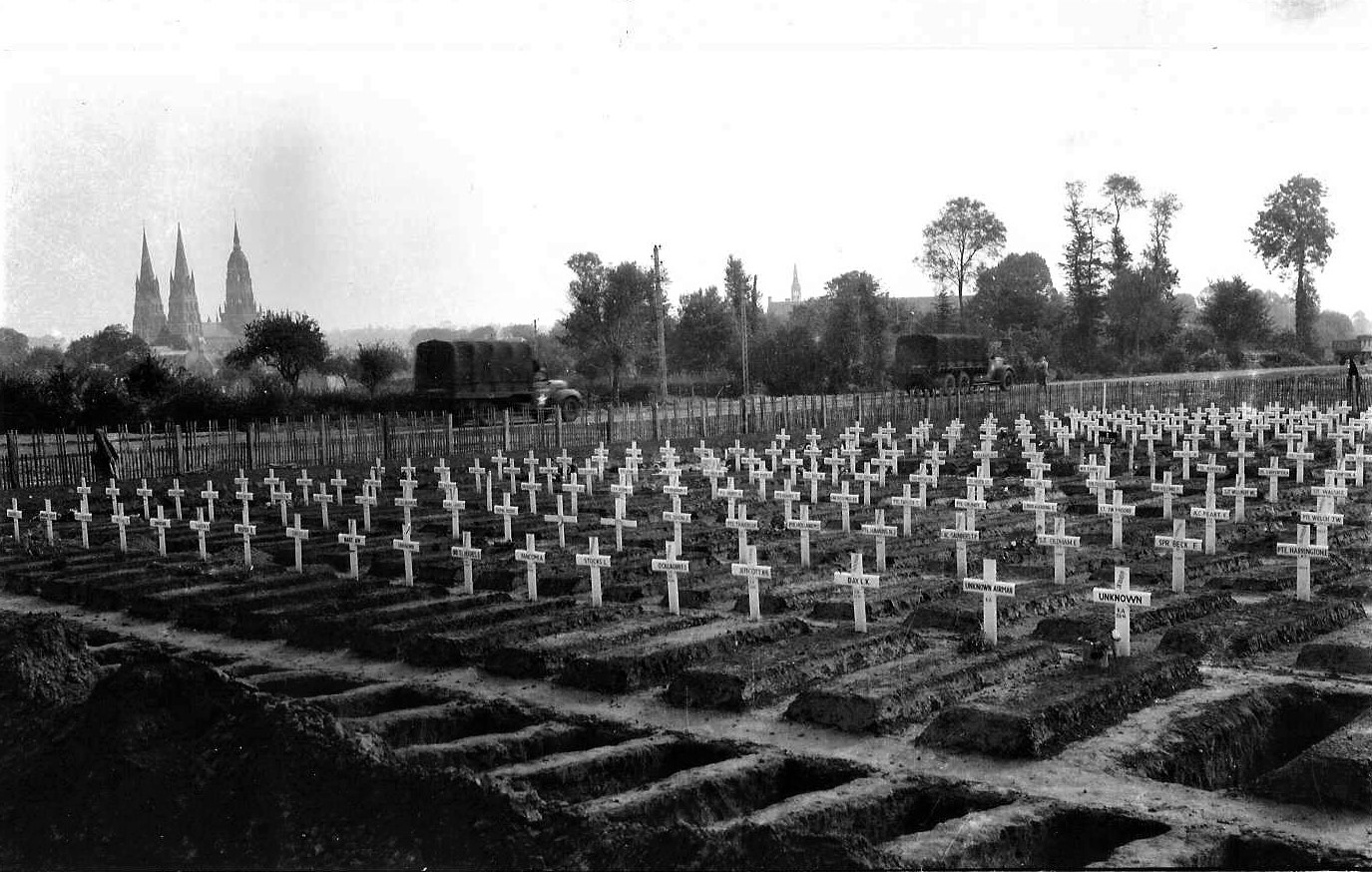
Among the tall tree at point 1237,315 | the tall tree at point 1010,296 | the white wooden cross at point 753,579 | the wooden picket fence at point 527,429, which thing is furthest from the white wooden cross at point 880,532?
the tall tree at point 1010,296

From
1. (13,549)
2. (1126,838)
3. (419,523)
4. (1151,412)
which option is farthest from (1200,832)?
(1151,412)

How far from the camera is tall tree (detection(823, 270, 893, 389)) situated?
69.8 meters

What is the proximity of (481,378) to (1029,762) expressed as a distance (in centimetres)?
4027

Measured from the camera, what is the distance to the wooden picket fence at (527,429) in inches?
1186

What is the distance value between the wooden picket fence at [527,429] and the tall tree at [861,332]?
15.5 m

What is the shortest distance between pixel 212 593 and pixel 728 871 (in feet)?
36.5

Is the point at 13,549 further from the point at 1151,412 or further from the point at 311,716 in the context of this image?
the point at 1151,412

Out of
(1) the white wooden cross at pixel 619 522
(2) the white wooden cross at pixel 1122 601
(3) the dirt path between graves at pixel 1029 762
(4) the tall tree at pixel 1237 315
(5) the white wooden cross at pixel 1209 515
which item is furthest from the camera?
(4) the tall tree at pixel 1237 315

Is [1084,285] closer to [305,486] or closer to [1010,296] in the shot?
[1010,296]

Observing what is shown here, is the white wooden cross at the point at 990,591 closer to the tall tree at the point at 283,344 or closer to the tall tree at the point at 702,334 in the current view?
the tall tree at the point at 283,344

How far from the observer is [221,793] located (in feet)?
23.4

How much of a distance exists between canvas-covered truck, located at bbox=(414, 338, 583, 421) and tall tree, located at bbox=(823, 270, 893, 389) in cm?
2429

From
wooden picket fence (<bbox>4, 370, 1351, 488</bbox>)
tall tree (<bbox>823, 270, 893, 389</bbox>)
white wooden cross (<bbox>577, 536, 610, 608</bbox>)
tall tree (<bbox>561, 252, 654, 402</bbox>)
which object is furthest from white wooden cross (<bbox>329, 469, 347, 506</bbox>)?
tall tree (<bbox>823, 270, 893, 389</bbox>)

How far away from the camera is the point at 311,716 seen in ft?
24.8
